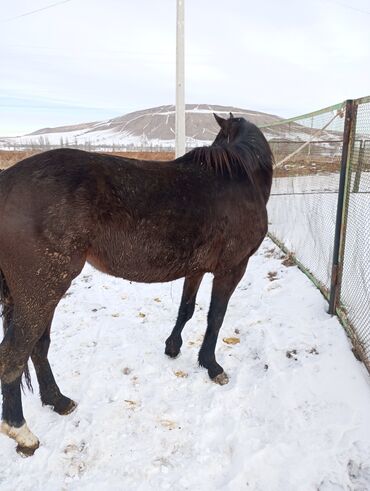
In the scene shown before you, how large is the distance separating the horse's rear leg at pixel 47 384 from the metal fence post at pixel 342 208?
2.70 metres

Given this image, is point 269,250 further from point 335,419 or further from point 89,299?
point 335,419

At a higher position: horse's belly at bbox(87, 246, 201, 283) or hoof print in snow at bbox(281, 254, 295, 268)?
horse's belly at bbox(87, 246, 201, 283)

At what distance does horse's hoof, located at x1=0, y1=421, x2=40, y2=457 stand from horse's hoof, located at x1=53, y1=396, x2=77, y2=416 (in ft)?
0.94

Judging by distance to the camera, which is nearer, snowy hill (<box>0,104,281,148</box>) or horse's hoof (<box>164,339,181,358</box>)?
horse's hoof (<box>164,339,181,358</box>)

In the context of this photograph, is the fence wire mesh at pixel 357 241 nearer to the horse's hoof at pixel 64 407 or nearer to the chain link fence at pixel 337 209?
the chain link fence at pixel 337 209

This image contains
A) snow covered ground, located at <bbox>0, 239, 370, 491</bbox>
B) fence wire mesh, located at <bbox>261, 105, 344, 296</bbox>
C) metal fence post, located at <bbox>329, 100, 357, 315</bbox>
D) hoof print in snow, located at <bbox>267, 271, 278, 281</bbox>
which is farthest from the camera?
hoof print in snow, located at <bbox>267, 271, 278, 281</bbox>

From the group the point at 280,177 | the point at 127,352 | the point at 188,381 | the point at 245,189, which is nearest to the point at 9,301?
the point at 127,352

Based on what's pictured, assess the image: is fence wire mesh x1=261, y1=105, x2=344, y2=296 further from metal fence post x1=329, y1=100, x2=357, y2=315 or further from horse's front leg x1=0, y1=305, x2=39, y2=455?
horse's front leg x1=0, y1=305, x2=39, y2=455

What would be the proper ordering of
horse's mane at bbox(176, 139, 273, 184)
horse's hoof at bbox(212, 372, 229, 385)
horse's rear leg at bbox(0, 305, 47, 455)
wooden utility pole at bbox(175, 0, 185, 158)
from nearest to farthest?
horse's rear leg at bbox(0, 305, 47, 455) → horse's mane at bbox(176, 139, 273, 184) → horse's hoof at bbox(212, 372, 229, 385) → wooden utility pole at bbox(175, 0, 185, 158)

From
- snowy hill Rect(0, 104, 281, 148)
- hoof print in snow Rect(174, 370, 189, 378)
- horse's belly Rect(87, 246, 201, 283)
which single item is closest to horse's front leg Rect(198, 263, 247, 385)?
hoof print in snow Rect(174, 370, 189, 378)

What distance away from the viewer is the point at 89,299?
4453 millimetres

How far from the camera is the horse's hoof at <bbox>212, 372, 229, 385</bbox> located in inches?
112

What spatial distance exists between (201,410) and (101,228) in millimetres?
1540

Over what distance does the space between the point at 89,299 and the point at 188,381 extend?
2075 millimetres
